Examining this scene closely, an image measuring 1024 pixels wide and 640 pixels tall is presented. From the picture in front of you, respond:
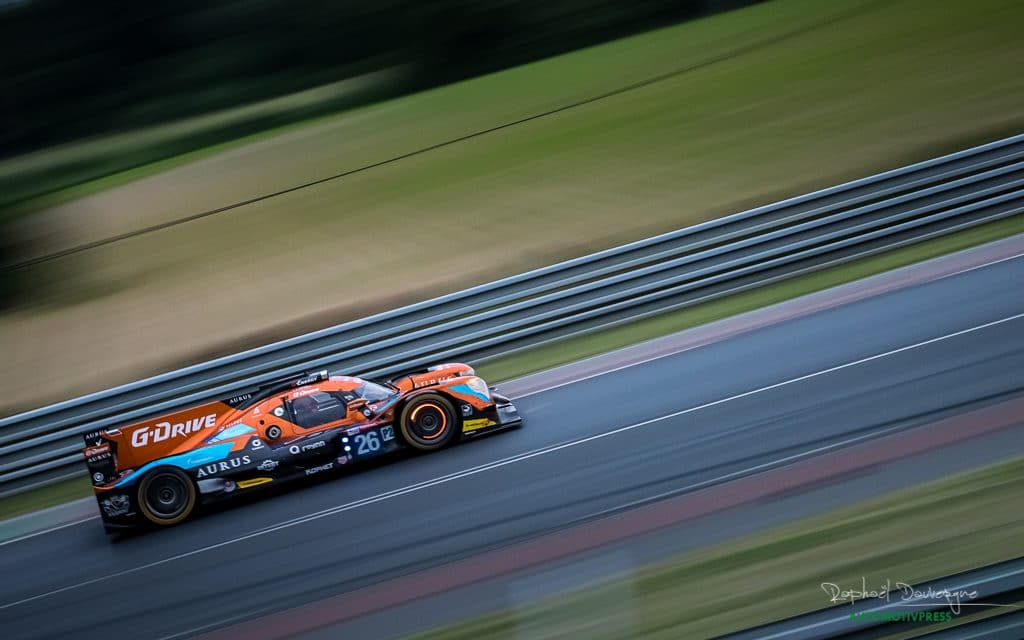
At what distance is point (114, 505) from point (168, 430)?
788 millimetres

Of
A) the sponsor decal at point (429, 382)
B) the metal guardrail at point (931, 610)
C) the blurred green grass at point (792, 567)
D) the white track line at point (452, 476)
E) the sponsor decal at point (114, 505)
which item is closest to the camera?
the metal guardrail at point (931, 610)

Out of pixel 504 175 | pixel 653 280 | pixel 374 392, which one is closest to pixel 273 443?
pixel 374 392

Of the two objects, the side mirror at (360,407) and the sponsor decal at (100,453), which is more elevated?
the sponsor decal at (100,453)

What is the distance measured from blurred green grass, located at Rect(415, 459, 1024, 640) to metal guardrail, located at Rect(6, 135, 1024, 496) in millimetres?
5826

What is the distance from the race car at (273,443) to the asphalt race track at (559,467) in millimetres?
206

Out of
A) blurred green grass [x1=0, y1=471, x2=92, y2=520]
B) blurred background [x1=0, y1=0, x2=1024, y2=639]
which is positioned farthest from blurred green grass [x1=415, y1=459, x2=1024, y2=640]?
blurred green grass [x1=0, y1=471, x2=92, y2=520]

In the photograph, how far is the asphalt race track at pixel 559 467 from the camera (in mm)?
7211

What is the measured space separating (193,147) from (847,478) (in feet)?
65.0

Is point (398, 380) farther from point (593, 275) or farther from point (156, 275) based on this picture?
point (156, 275)

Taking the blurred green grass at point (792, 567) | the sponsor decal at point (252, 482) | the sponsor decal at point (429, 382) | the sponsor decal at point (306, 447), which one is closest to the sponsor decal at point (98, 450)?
the sponsor decal at point (252, 482)

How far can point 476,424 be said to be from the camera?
932 centimetres

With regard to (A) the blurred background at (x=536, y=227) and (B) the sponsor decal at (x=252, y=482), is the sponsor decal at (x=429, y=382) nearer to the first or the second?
(A) the blurred background at (x=536, y=227)

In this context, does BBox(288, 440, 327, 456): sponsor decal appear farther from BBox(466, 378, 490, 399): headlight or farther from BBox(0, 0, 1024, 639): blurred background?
BBox(466, 378, 490, 399): headlight

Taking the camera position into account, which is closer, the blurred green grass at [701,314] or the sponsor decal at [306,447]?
the sponsor decal at [306,447]
